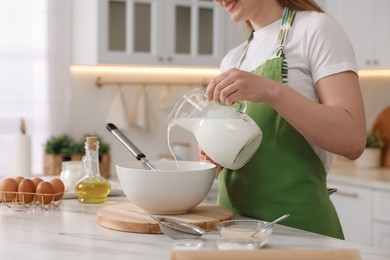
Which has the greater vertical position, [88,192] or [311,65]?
[311,65]

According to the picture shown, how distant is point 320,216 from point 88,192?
2.15ft

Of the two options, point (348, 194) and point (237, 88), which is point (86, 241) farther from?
point (348, 194)

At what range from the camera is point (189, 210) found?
1.66 meters

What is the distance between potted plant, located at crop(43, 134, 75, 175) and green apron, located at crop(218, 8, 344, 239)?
1996 millimetres

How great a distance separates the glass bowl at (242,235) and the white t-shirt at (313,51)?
20.0 inches

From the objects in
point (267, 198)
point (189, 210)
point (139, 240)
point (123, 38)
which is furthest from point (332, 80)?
point (123, 38)

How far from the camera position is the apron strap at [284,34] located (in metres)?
1.80

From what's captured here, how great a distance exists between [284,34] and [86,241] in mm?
827

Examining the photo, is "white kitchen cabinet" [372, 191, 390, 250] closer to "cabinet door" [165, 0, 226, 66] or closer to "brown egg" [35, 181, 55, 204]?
"cabinet door" [165, 0, 226, 66]

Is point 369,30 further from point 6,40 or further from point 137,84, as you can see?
point 6,40

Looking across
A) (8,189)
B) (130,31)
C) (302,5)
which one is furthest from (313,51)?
(130,31)

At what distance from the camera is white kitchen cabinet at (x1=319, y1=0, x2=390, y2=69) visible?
376cm

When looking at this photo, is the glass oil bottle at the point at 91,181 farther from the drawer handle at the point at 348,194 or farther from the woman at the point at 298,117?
the drawer handle at the point at 348,194

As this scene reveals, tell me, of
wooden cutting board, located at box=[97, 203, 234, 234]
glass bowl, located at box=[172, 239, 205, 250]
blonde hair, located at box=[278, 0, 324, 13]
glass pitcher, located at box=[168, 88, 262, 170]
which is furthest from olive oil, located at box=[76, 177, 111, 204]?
blonde hair, located at box=[278, 0, 324, 13]
